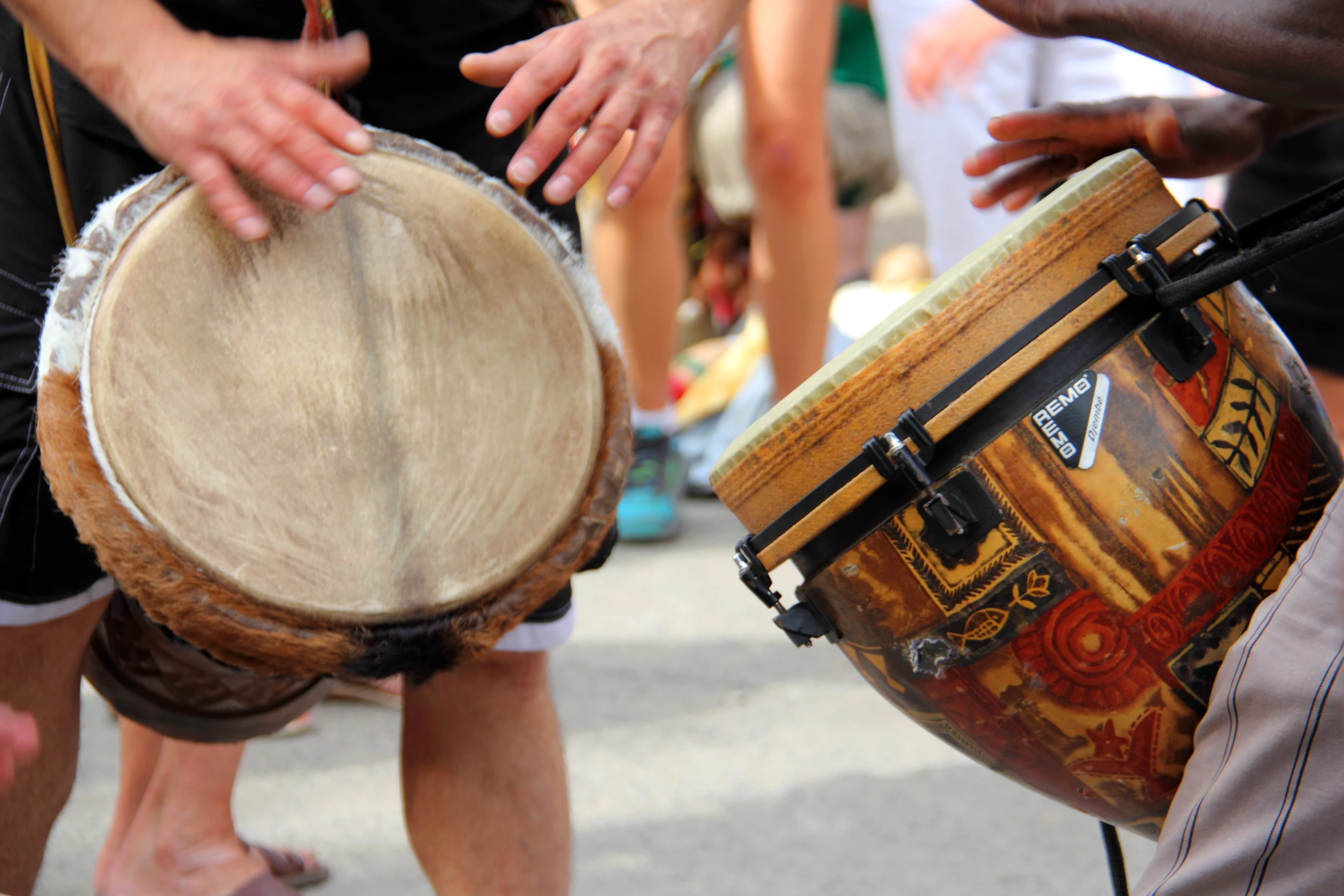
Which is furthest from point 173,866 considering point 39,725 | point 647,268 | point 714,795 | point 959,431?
point 647,268

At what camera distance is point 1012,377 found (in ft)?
3.01

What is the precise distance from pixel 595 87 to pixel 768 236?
1953 mm

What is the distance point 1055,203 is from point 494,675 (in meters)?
0.65

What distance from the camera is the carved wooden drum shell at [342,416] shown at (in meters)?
0.91

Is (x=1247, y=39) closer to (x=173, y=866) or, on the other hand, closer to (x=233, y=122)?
(x=233, y=122)

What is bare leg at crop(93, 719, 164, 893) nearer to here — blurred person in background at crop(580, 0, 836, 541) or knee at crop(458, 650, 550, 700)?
knee at crop(458, 650, 550, 700)

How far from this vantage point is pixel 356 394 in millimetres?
974

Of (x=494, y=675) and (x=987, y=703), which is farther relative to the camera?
(x=494, y=675)

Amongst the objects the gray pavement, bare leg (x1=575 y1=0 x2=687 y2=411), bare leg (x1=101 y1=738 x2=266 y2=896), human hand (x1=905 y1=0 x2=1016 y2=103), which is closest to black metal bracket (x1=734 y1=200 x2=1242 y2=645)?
the gray pavement

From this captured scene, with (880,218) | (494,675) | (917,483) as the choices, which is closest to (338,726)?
(494,675)

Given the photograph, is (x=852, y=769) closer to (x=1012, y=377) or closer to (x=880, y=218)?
(x=1012, y=377)

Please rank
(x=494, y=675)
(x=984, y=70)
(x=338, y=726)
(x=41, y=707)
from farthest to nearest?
1. (x=984, y=70)
2. (x=338, y=726)
3. (x=494, y=675)
4. (x=41, y=707)

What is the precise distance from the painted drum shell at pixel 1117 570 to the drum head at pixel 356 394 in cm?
26

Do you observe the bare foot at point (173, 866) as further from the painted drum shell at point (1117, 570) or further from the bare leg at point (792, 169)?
the bare leg at point (792, 169)
